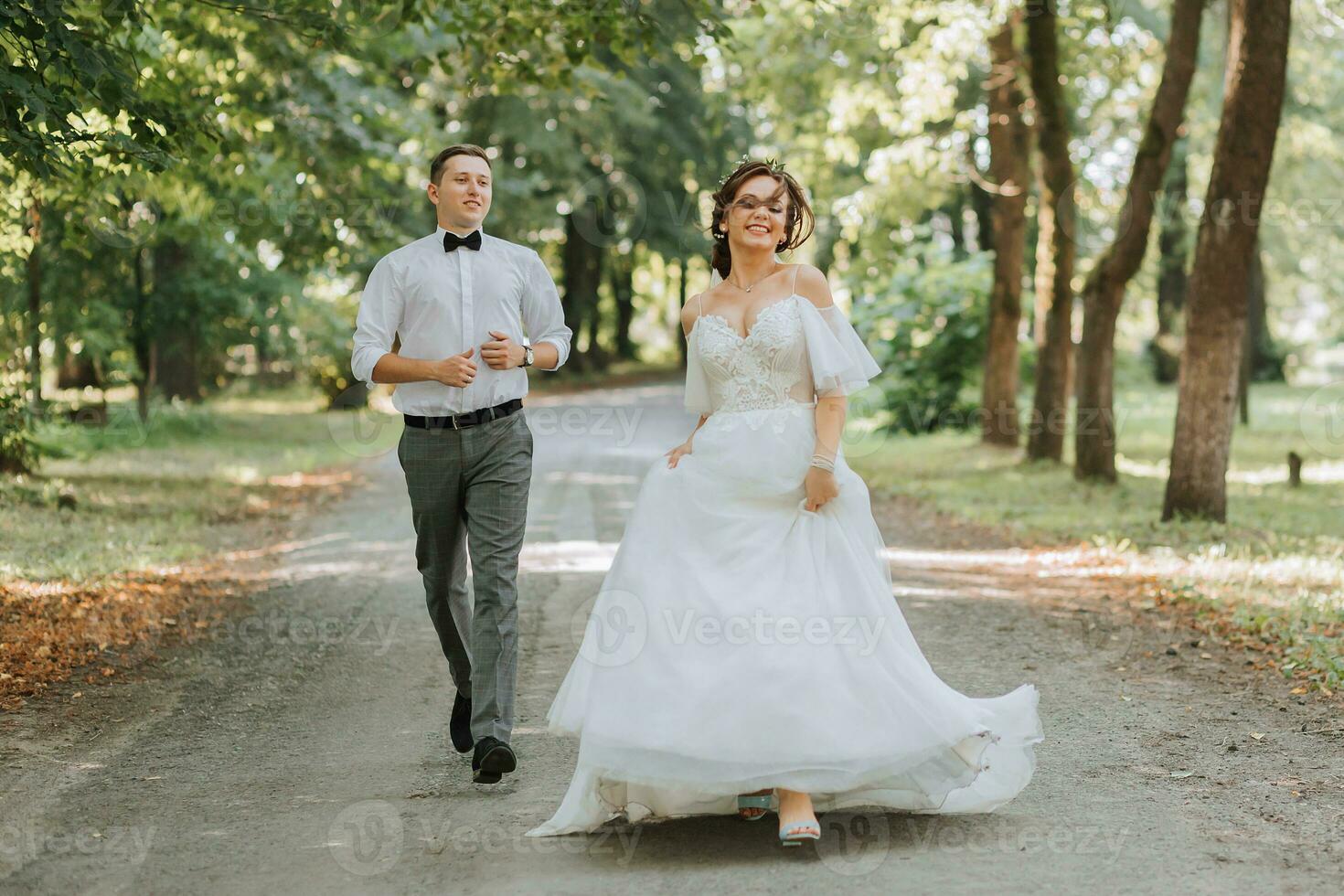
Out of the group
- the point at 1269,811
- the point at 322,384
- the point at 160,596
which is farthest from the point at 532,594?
the point at 322,384

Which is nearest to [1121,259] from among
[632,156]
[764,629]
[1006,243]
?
A: [1006,243]

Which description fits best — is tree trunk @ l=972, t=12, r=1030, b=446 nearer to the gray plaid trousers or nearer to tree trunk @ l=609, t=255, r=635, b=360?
the gray plaid trousers

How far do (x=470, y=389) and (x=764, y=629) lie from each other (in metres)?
1.70

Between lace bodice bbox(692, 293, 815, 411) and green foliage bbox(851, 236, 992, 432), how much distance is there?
20694mm

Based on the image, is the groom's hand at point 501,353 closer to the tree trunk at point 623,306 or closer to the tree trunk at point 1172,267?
the tree trunk at point 1172,267

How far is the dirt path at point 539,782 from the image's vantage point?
14.5 feet

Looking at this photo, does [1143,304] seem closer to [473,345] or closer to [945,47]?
[945,47]

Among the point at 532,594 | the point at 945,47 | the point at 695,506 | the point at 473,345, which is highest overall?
the point at 945,47

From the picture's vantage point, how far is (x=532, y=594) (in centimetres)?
987

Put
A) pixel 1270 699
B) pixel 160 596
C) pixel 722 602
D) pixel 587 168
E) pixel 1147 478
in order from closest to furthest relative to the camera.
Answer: pixel 722 602, pixel 1270 699, pixel 160 596, pixel 1147 478, pixel 587 168

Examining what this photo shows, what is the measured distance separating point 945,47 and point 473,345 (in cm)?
1415

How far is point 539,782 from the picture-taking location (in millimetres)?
5480

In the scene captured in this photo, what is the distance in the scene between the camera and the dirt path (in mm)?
4418

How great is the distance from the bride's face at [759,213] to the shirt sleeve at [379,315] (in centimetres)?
148
